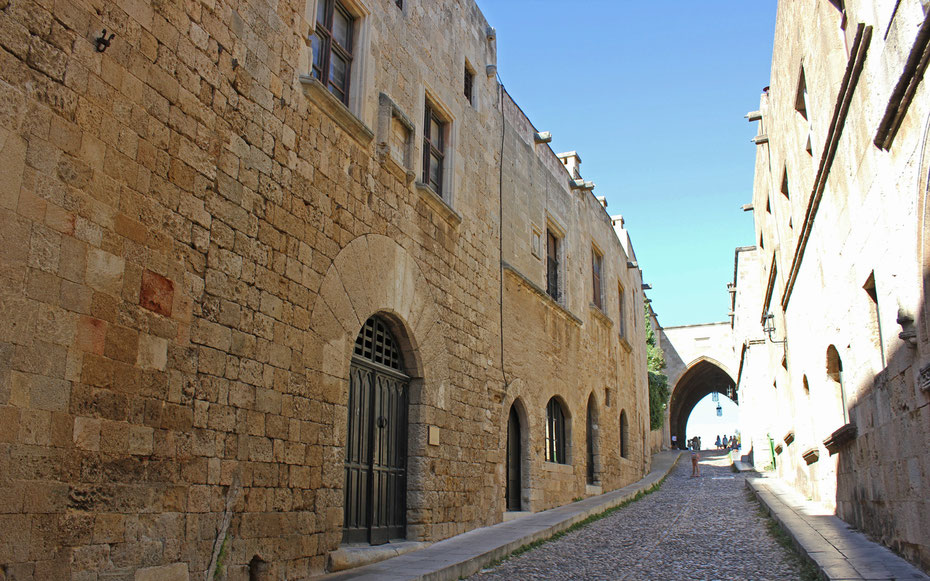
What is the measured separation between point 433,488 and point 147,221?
4207mm

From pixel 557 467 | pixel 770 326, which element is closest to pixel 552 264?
pixel 557 467

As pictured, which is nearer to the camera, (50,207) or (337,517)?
(50,207)

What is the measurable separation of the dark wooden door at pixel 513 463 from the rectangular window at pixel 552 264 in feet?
9.56

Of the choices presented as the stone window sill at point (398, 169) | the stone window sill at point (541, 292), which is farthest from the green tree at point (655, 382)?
the stone window sill at point (398, 169)

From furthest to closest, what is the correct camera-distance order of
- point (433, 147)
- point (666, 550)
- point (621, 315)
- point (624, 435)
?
point (621, 315)
point (624, 435)
point (433, 147)
point (666, 550)

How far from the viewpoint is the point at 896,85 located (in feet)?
15.0

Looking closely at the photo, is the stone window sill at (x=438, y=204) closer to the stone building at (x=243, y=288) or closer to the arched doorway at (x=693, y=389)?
the stone building at (x=243, y=288)

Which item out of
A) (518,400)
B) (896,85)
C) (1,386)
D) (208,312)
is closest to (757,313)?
(518,400)

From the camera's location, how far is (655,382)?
84.7 feet

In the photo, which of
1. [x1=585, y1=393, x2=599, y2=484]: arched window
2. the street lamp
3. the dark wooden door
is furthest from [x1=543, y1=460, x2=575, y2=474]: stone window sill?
the street lamp

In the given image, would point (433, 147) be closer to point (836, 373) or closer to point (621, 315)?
point (836, 373)

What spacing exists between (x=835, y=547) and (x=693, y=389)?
A: 32.7 meters

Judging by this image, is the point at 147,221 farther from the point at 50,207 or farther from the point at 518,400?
the point at 518,400

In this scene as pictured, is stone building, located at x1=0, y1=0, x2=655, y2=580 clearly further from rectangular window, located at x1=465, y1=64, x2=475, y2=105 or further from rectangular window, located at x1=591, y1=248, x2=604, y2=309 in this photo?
rectangular window, located at x1=591, y1=248, x2=604, y2=309
